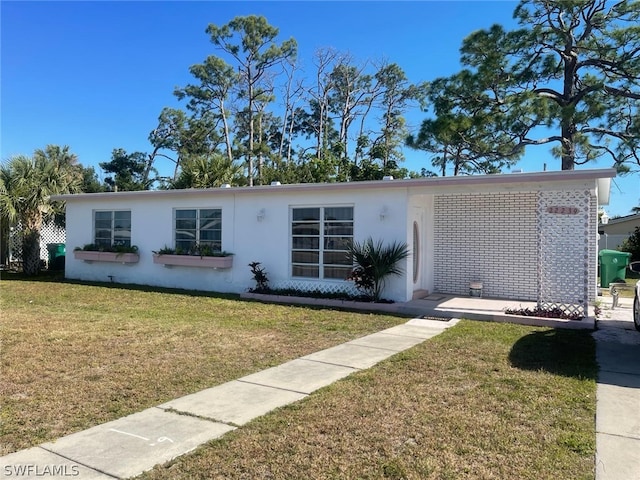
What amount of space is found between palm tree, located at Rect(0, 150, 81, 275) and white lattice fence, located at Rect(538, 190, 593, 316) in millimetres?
15459

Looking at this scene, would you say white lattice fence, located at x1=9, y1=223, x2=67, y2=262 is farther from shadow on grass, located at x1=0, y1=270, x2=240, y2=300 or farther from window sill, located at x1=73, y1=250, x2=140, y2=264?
window sill, located at x1=73, y1=250, x2=140, y2=264

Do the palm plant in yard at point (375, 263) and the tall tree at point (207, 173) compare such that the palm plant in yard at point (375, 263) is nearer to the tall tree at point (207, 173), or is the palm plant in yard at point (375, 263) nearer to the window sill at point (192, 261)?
the window sill at point (192, 261)

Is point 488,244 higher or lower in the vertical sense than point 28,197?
lower

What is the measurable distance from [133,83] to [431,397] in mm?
29103

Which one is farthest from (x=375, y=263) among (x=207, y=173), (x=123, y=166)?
(x=123, y=166)

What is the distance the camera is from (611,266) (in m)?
14.1

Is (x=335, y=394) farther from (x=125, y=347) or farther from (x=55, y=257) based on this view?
(x=55, y=257)

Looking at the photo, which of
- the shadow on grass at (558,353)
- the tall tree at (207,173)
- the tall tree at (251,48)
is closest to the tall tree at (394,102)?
the tall tree at (251,48)

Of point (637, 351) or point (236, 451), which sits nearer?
point (236, 451)

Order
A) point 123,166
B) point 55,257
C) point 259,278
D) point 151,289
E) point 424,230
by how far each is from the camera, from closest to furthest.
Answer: point 424,230
point 259,278
point 151,289
point 55,257
point 123,166

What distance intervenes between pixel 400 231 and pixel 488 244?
9.36ft

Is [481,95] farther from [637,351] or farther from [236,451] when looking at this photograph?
[236,451]

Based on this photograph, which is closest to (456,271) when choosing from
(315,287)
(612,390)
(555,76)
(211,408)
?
(315,287)

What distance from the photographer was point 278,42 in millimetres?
35938
